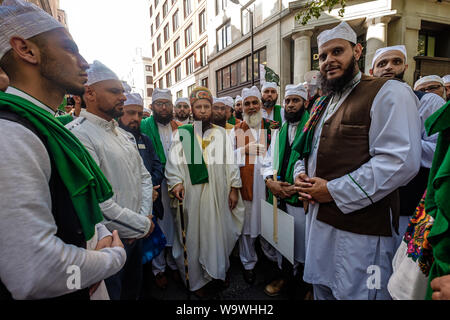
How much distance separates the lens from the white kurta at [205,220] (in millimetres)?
2830

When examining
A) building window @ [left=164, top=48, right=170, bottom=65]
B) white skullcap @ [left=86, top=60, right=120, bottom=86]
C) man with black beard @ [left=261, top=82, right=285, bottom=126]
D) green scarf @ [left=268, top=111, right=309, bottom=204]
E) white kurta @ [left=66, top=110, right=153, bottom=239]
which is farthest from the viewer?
building window @ [left=164, top=48, right=170, bottom=65]

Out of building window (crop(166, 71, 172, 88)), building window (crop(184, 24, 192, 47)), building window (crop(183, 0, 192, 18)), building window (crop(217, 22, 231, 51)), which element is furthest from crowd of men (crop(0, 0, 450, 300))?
building window (crop(166, 71, 172, 88))

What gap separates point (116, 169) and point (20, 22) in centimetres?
116

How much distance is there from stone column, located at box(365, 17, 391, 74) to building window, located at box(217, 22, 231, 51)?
10.6 metres

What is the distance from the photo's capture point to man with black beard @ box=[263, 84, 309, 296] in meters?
2.62

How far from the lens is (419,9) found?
1041 centimetres

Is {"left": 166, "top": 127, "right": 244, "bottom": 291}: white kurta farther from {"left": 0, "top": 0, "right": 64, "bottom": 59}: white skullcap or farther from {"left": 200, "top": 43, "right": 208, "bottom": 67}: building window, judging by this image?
{"left": 200, "top": 43, "right": 208, "bottom": 67}: building window

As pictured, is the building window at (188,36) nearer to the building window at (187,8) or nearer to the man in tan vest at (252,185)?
the building window at (187,8)

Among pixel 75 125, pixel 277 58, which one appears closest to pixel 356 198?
pixel 75 125

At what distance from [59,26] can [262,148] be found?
9.13 ft

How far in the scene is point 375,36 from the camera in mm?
10172

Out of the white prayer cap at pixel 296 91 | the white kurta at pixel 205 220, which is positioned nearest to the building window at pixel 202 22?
the white prayer cap at pixel 296 91

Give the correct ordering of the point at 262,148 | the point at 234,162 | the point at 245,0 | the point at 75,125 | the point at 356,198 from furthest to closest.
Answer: the point at 245,0, the point at 262,148, the point at 234,162, the point at 75,125, the point at 356,198
